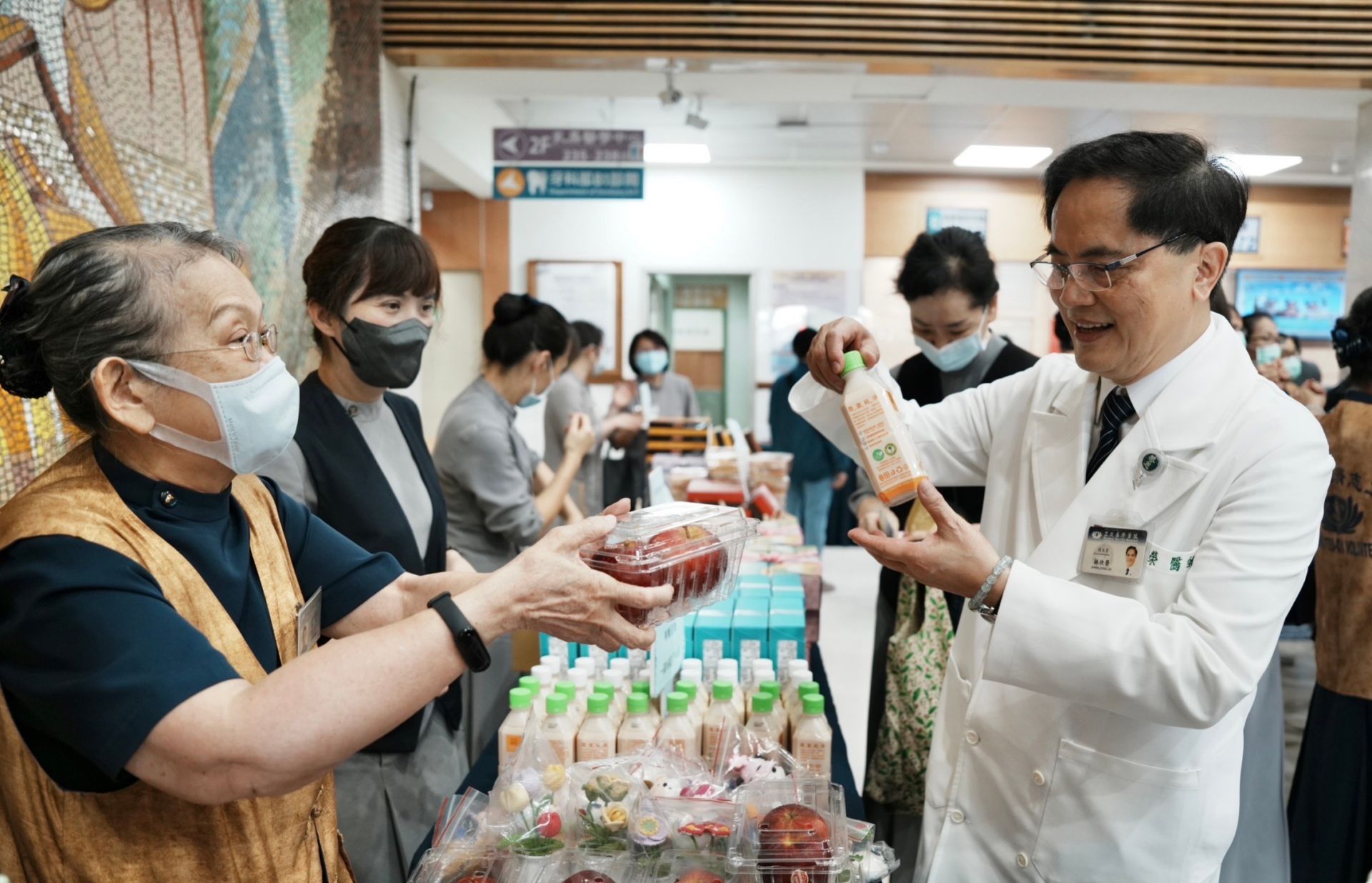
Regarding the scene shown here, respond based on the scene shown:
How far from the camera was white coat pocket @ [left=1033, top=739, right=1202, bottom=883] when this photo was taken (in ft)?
4.89

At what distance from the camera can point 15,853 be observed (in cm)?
125

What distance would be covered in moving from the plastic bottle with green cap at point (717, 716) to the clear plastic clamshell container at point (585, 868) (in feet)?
1.54

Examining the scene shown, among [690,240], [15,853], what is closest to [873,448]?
[15,853]

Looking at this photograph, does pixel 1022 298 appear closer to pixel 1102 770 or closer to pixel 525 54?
pixel 525 54

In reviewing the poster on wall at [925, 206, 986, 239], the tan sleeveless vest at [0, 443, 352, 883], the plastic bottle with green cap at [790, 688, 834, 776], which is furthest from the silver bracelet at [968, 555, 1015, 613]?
the poster on wall at [925, 206, 986, 239]

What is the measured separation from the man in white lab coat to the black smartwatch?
22.0 inches

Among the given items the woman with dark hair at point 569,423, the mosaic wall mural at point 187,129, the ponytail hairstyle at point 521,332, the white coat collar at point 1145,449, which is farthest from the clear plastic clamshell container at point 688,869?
the woman with dark hair at point 569,423

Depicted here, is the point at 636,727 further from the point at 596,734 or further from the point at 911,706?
the point at 911,706

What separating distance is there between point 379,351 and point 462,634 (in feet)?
4.17

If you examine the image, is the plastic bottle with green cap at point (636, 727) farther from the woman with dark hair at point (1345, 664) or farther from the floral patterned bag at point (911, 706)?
the woman with dark hair at point (1345, 664)

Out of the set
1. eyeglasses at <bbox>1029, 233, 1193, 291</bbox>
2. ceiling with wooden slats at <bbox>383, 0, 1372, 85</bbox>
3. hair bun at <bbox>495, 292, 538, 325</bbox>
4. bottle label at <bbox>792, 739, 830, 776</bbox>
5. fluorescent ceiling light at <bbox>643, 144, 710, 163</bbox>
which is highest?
fluorescent ceiling light at <bbox>643, 144, 710, 163</bbox>

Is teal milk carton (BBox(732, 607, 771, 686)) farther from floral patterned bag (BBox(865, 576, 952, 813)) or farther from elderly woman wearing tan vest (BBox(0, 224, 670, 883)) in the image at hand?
elderly woman wearing tan vest (BBox(0, 224, 670, 883))

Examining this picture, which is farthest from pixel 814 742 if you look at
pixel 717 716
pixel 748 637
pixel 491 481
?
pixel 491 481

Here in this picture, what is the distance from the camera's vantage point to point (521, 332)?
3.72 m
